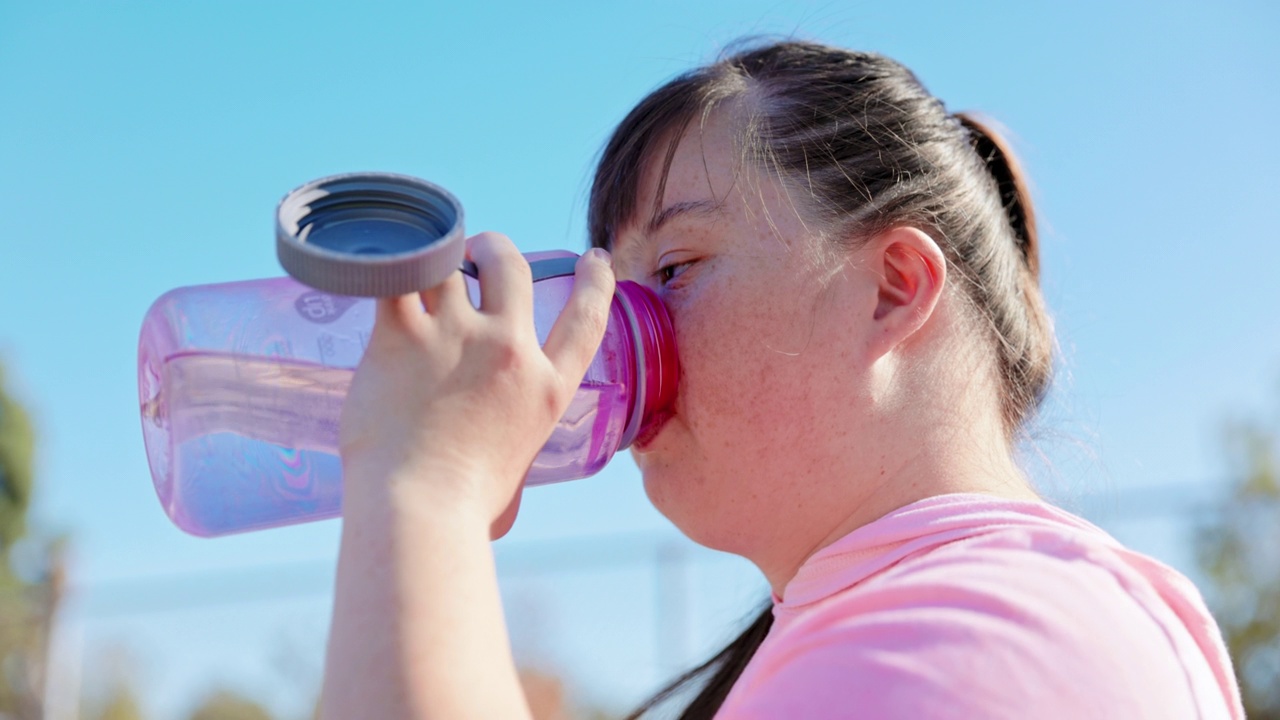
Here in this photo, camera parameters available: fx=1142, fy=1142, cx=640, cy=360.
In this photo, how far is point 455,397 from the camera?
1021 mm

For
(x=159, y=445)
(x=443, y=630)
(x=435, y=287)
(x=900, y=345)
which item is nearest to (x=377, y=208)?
(x=435, y=287)

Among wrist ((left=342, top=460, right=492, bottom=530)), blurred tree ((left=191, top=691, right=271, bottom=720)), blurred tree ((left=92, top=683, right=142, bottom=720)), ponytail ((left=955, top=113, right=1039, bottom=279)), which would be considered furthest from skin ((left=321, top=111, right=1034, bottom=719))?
blurred tree ((left=92, top=683, right=142, bottom=720))

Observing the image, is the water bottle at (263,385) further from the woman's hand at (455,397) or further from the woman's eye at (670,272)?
the woman's hand at (455,397)

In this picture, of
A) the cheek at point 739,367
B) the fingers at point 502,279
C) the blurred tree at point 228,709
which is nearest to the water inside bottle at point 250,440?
the cheek at point 739,367

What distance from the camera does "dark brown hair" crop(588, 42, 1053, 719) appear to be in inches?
64.9

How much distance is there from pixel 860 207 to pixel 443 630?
937mm

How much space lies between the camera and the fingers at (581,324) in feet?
3.75

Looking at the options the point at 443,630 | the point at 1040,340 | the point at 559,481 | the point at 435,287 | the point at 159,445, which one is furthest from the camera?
the point at 1040,340

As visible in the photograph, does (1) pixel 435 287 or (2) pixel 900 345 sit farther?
(2) pixel 900 345

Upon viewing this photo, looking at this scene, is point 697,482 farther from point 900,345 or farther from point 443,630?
point 443,630

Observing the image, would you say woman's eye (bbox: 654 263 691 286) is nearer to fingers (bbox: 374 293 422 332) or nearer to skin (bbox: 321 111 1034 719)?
skin (bbox: 321 111 1034 719)

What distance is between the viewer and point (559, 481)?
1.61m

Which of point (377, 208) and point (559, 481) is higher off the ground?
point (377, 208)

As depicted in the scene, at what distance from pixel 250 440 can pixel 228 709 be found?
6.10 m
